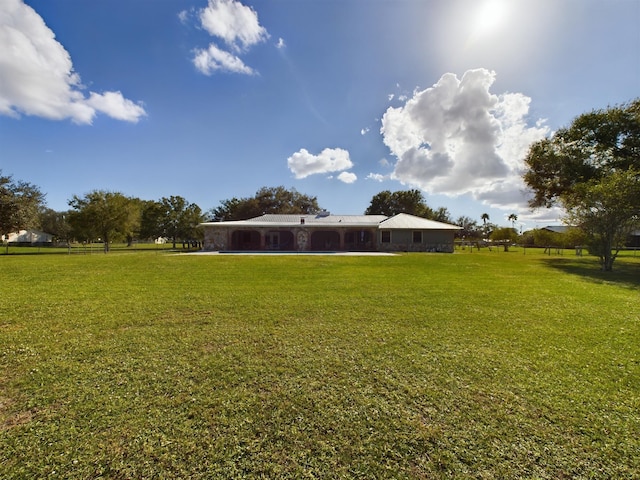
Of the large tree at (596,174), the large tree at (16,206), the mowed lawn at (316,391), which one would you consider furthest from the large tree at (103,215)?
the large tree at (596,174)

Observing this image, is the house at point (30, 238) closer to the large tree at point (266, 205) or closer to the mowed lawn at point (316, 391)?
the large tree at point (266, 205)

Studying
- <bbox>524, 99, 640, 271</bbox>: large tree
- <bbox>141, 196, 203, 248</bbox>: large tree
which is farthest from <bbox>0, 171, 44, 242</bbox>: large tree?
<bbox>524, 99, 640, 271</bbox>: large tree

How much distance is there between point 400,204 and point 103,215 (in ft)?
143

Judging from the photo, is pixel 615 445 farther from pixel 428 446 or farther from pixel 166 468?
pixel 166 468

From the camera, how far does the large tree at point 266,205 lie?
45.9m

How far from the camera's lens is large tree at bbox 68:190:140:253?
95.4 ft

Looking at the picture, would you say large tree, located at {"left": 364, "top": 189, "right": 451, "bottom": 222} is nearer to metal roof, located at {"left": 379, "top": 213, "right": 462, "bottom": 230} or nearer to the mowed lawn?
metal roof, located at {"left": 379, "top": 213, "right": 462, "bottom": 230}

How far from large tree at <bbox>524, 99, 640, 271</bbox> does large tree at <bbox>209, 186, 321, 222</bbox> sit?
109ft

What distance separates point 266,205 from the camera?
152 feet

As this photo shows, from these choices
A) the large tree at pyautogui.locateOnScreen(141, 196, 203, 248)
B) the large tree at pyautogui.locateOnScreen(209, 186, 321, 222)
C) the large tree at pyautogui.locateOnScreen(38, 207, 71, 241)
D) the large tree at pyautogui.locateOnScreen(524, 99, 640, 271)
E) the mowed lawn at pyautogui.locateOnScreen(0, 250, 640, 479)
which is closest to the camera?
the mowed lawn at pyautogui.locateOnScreen(0, 250, 640, 479)

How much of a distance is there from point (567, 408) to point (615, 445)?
486 millimetres

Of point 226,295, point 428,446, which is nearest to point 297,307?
point 226,295

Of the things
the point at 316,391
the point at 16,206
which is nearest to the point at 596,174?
the point at 316,391

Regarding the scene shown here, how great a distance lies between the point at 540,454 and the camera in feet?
7.23
